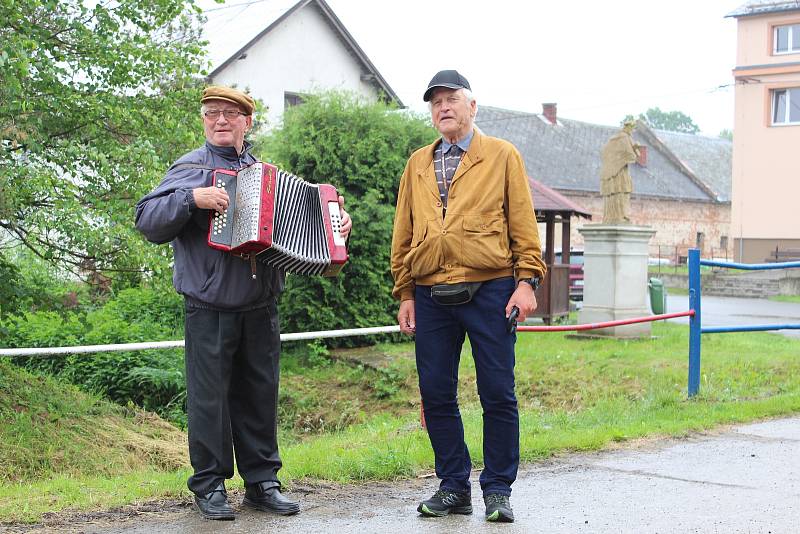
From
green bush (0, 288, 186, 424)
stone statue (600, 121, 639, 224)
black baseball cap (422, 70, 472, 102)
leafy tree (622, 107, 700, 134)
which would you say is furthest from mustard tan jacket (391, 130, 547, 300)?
leafy tree (622, 107, 700, 134)

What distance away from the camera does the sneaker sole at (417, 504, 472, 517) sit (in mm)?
5137

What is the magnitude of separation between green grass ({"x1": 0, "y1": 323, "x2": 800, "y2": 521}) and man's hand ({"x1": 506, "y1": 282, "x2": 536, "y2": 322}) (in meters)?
1.64

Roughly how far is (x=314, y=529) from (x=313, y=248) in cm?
136

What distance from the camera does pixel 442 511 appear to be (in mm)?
5164

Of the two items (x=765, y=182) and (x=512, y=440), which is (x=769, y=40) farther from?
(x=512, y=440)

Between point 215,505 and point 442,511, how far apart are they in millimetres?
1116

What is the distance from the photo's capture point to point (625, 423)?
26.8 feet

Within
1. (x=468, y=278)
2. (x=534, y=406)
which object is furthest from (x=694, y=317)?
(x=468, y=278)

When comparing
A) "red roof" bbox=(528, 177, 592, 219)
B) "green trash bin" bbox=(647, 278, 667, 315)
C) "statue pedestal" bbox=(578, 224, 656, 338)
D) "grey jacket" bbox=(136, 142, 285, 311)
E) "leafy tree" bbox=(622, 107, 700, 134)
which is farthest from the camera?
"leafy tree" bbox=(622, 107, 700, 134)

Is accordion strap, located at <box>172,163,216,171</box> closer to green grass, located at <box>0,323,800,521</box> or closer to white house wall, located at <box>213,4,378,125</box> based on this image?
green grass, located at <box>0,323,800,521</box>

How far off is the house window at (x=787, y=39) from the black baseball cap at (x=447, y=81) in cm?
4148

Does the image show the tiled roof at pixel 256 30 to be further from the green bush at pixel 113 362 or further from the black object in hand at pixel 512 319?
the black object in hand at pixel 512 319

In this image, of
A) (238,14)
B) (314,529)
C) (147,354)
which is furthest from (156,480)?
(238,14)

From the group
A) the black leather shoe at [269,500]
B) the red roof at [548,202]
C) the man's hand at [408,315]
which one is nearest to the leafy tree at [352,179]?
the red roof at [548,202]
